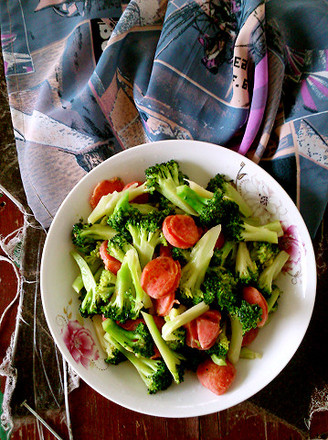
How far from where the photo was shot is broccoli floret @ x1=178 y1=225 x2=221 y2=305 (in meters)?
1.28

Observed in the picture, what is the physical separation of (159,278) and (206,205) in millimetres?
276

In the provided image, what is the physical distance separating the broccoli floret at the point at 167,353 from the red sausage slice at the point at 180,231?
0.80 feet

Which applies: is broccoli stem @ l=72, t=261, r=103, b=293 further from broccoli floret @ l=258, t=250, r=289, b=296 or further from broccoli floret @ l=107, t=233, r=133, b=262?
broccoli floret @ l=258, t=250, r=289, b=296

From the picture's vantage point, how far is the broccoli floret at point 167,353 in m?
1.28

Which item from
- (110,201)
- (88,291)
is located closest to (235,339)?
(88,291)

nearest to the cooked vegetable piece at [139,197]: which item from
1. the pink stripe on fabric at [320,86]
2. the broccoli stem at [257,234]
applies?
the broccoli stem at [257,234]

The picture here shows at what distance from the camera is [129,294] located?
4.21 feet

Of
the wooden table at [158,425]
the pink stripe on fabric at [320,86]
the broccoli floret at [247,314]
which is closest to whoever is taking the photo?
the broccoli floret at [247,314]

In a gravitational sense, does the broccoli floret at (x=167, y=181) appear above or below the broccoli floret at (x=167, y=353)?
above

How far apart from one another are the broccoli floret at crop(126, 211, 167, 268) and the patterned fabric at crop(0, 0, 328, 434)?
0.40 metres

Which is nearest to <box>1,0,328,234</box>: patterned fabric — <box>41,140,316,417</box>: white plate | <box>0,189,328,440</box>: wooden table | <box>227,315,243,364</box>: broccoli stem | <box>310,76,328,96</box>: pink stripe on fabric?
<box>310,76,328,96</box>: pink stripe on fabric

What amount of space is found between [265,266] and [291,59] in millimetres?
747

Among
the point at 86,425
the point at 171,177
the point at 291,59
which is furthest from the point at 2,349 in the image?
the point at 291,59

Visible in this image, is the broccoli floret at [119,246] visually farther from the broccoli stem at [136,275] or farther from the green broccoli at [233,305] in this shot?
the green broccoli at [233,305]
